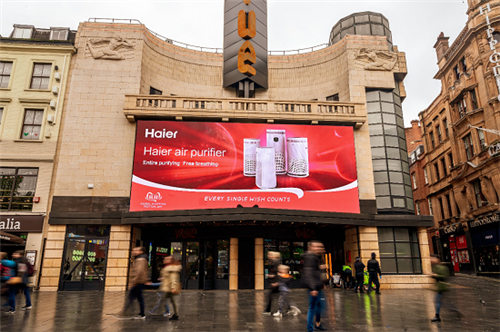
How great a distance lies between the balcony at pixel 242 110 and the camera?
21266 millimetres

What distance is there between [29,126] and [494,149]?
34.6 meters

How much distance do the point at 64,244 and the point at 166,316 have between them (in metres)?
12.4

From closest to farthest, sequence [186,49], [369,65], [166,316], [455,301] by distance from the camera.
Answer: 1. [166,316]
2. [455,301]
3. [369,65]
4. [186,49]

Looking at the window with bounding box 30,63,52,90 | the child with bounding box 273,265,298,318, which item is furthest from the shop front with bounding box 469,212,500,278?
the window with bounding box 30,63,52,90

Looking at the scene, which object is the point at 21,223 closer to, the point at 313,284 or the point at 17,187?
the point at 17,187

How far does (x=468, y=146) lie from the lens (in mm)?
33125

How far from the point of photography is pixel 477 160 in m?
31.1

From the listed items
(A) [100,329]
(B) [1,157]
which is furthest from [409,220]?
(B) [1,157]

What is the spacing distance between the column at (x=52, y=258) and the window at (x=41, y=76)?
9536mm

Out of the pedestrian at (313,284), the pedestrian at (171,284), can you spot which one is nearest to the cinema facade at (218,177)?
the pedestrian at (171,284)

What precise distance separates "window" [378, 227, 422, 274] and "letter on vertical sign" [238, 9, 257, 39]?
16.0 m

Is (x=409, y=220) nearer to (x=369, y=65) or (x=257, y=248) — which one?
(x=257, y=248)

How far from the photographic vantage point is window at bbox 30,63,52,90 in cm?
2258

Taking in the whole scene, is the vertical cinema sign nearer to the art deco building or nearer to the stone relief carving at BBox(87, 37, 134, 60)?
the stone relief carving at BBox(87, 37, 134, 60)
